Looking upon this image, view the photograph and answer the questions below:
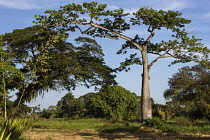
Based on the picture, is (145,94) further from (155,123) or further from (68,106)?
(68,106)

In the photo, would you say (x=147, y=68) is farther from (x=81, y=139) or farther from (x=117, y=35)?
(x=81, y=139)

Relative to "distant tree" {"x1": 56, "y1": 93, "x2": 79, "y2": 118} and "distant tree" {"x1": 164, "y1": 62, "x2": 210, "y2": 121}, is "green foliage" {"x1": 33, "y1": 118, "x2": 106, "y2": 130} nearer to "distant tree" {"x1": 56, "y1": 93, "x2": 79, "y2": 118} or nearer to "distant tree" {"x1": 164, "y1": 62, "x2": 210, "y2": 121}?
"distant tree" {"x1": 164, "y1": 62, "x2": 210, "y2": 121}

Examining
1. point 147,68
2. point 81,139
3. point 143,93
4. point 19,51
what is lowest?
point 81,139

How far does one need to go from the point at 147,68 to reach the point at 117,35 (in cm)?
289

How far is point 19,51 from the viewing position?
20.9m

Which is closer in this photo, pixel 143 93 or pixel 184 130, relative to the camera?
pixel 184 130

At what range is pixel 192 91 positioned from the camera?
23672 mm

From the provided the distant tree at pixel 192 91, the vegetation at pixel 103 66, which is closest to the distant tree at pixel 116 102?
the vegetation at pixel 103 66

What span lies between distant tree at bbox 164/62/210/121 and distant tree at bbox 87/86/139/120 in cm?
552

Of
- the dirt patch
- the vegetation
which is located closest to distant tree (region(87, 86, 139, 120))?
the vegetation

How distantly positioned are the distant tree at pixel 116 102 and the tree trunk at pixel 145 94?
38.8 ft

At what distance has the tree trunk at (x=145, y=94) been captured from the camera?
16.2m

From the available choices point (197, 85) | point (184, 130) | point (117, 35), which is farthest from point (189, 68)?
point (184, 130)

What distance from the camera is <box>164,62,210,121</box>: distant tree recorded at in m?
21.5
